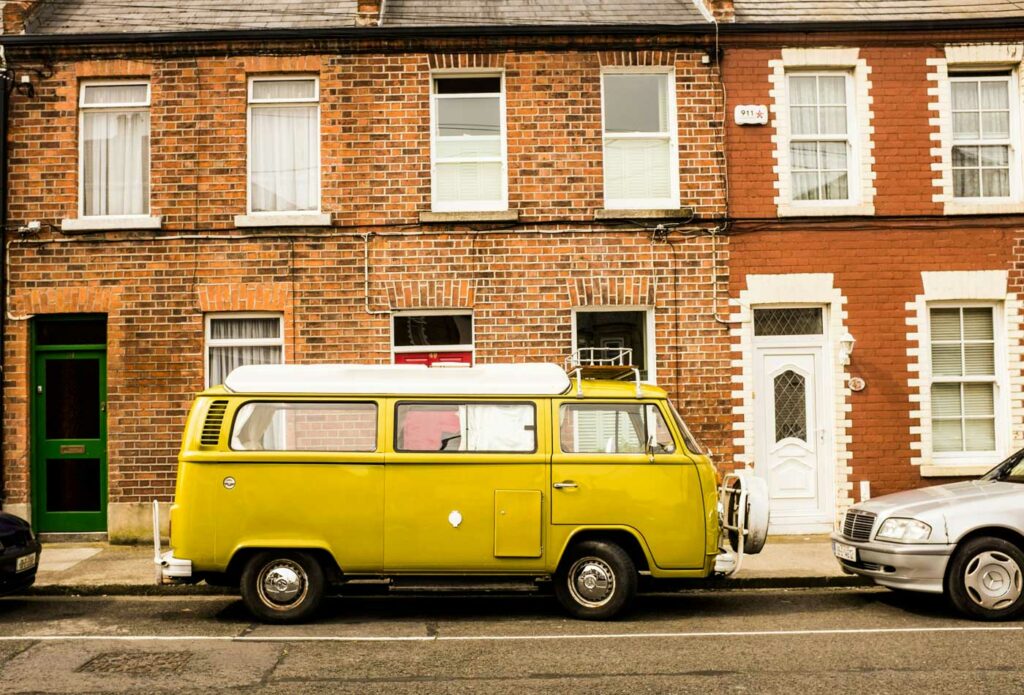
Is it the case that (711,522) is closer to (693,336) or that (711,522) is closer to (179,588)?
(693,336)

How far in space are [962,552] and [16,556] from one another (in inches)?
320

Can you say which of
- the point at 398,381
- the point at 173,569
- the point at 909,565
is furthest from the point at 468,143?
the point at 909,565

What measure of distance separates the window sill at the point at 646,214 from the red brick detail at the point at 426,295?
1.89 m

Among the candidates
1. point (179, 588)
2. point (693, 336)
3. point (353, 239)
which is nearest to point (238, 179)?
point (353, 239)

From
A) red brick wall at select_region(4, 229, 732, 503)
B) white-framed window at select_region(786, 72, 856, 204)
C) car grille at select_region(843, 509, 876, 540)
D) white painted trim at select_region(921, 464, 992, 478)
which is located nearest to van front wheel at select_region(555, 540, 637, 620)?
car grille at select_region(843, 509, 876, 540)

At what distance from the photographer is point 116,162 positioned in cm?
1325

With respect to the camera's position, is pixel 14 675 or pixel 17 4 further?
pixel 17 4

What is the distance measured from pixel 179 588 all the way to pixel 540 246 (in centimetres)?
584

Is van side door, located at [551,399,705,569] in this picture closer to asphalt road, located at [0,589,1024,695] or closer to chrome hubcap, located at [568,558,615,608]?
chrome hubcap, located at [568,558,615,608]

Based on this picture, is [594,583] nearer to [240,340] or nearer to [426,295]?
[426,295]

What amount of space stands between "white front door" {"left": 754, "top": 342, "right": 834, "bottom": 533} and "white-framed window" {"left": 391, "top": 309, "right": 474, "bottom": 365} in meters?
3.73

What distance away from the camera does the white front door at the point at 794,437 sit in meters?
13.0

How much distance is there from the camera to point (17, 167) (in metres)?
13.0

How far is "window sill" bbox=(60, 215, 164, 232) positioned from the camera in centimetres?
1288
